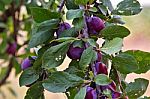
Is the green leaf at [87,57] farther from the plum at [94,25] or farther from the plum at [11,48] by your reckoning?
the plum at [11,48]

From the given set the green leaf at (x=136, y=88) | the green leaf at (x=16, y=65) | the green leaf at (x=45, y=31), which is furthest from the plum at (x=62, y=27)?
the green leaf at (x=16, y=65)

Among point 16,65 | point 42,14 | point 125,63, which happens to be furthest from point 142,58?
point 16,65

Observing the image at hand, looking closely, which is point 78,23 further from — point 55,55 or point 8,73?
point 8,73

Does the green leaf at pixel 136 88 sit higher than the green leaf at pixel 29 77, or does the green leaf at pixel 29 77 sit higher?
the green leaf at pixel 29 77

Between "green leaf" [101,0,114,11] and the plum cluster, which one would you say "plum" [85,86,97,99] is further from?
"green leaf" [101,0,114,11]

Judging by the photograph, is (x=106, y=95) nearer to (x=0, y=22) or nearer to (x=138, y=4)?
(x=138, y=4)

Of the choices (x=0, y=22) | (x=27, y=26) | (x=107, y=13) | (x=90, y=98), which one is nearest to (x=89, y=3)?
(x=107, y=13)
